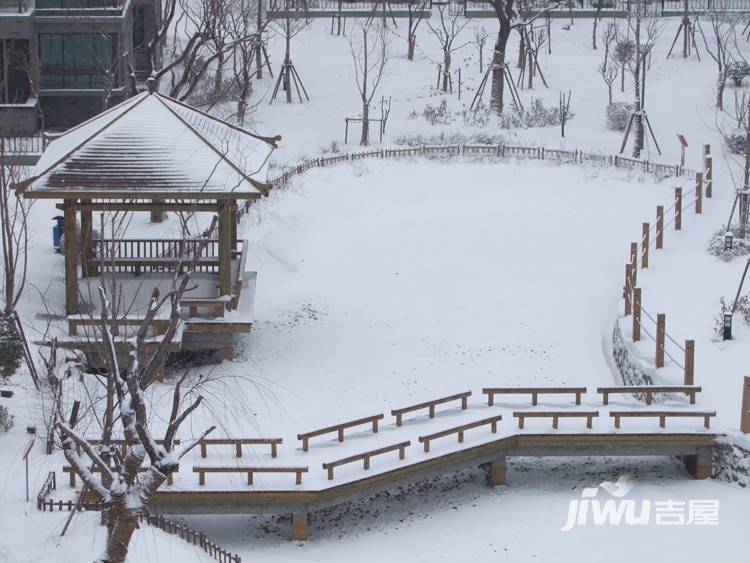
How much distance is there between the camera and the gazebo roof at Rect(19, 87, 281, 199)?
25.9m

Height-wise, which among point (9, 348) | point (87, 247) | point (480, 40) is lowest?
point (9, 348)

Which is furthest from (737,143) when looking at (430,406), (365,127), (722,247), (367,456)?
(367,456)

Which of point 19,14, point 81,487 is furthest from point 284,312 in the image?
point 19,14

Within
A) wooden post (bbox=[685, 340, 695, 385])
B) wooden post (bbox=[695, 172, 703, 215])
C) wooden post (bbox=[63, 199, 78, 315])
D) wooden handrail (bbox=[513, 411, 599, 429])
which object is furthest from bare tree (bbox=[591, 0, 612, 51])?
wooden handrail (bbox=[513, 411, 599, 429])

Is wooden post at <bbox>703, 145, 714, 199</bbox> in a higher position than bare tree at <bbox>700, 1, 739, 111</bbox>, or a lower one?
lower

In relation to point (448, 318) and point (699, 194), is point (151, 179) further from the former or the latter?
point (699, 194)

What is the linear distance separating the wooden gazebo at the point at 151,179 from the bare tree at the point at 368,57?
18.2 metres

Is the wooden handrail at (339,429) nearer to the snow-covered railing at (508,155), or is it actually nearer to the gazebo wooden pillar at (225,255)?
the gazebo wooden pillar at (225,255)

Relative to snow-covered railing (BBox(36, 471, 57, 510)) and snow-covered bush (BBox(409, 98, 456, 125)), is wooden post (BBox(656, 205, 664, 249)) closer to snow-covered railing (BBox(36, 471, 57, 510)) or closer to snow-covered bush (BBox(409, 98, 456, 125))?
snow-covered bush (BBox(409, 98, 456, 125))

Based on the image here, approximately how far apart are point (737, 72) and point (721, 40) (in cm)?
183

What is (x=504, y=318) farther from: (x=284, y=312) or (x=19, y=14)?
(x=19, y=14)

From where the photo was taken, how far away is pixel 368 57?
184ft

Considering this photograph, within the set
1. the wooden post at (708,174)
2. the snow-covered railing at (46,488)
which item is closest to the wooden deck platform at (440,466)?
the snow-covered railing at (46,488)

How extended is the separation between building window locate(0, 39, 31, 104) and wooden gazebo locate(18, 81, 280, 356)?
50.8 ft
